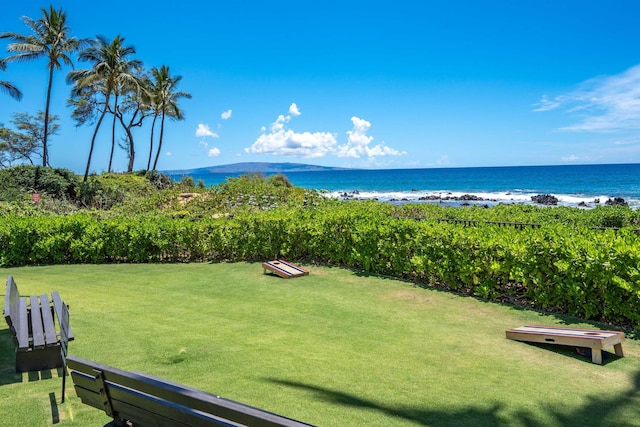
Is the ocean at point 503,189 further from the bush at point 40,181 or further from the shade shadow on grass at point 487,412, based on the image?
the shade shadow on grass at point 487,412

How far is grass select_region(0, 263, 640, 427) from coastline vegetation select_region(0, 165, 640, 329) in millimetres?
516

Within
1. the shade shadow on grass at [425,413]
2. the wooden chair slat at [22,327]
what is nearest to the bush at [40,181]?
the wooden chair slat at [22,327]

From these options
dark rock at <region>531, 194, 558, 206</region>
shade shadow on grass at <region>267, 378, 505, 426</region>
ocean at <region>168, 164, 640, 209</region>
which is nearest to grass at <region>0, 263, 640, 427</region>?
shade shadow on grass at <region>267, 378, 505, 426</region>

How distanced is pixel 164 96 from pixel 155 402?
45.3 metres

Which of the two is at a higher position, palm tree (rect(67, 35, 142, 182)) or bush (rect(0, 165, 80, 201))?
palm tree (rect(67, 35, 142, 182))

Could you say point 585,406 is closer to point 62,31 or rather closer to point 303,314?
point 303,314

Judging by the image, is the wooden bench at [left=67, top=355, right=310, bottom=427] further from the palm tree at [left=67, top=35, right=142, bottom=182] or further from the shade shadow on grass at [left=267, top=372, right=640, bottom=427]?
the palm tree at [left=67, top=35, right=142, bottom=182]

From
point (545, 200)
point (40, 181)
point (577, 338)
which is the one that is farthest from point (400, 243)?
point (545, 200)

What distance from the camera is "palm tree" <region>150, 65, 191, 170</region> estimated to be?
4278 cm

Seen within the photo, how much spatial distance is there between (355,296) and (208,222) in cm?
566

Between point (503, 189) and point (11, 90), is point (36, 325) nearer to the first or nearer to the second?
point (11, 90)

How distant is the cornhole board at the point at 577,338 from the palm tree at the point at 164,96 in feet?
135

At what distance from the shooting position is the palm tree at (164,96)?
42781mm

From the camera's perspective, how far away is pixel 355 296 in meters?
8.45
